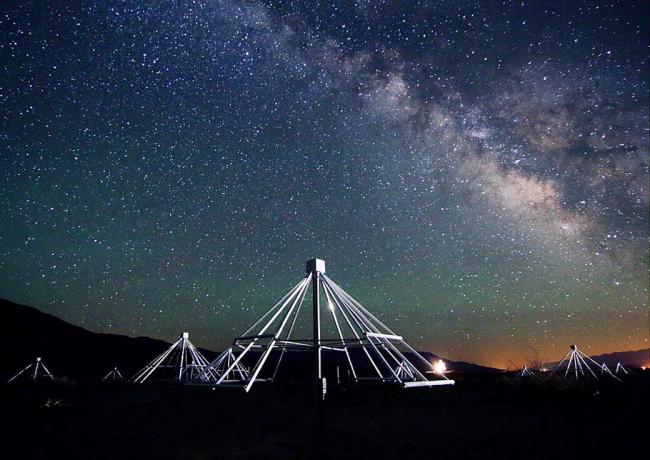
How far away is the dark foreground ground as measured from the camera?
10.4 m

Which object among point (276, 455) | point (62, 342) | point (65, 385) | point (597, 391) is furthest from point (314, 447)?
point (62, 342)

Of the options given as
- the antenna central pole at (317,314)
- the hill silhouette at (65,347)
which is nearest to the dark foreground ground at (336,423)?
the antenna central pole at (317,314)

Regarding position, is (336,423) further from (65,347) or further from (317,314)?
(65,347)

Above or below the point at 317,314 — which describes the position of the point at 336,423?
below

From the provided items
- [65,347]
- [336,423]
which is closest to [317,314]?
[336,423]

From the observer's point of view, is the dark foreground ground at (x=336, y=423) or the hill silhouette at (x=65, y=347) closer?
the dark foreground ground at (x=336, y=423)

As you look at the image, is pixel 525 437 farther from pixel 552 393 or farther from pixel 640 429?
pixel 552 393

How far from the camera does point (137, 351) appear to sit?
7981 cm

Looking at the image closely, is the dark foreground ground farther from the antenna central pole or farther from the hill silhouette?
the hill silhouette

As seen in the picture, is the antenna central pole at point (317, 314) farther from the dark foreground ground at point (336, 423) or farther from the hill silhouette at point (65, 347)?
the hill silhouette at point (65, 347)

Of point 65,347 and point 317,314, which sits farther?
point 65,347

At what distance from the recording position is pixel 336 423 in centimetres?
1423

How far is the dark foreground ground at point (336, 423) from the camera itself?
34.0ft

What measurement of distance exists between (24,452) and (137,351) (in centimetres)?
7856
